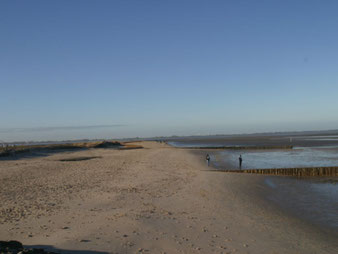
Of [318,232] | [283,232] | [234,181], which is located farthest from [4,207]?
[234,181]

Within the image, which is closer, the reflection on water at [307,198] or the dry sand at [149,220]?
the dry sand at [149,220]

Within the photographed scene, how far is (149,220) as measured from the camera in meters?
9.74

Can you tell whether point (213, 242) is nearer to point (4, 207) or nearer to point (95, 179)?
point (4, 207)

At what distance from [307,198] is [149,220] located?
995cm

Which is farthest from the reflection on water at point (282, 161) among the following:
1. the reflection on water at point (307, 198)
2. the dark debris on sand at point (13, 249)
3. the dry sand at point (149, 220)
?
the dark debris on sand at point (13, 249)

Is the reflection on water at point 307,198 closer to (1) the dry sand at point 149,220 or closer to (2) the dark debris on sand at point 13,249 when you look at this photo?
(1) the dry sand at point 149,220

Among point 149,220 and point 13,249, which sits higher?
point 13,249

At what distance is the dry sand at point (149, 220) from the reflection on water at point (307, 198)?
3.36ft

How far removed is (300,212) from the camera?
12.4 metres

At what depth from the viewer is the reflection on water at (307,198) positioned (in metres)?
11.7

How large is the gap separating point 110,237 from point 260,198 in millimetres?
10003

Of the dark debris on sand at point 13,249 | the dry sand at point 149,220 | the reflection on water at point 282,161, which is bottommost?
the reflection on water at point 282,161

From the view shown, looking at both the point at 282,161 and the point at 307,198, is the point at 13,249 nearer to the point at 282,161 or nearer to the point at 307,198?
the point at 307,198

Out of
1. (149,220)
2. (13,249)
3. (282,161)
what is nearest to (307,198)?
(149,220)
